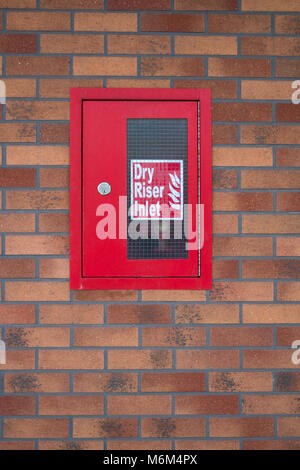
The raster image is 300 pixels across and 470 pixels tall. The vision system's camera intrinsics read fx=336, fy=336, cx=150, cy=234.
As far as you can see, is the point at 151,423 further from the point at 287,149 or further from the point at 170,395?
the point at 287,149

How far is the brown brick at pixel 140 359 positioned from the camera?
1.70 metres

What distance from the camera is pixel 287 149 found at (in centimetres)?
172

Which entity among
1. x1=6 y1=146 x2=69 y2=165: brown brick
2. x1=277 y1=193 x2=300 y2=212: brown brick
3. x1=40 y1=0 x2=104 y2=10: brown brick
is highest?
x1=40 y1=0 x2=104 y2=10: brown brick

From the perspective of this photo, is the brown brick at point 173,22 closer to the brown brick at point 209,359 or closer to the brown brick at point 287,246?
the brown brick at point 287,246

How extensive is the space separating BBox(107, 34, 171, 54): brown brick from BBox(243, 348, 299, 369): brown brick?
5.26 feet

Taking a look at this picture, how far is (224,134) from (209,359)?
1.15m

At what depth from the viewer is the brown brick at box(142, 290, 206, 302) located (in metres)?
1.70

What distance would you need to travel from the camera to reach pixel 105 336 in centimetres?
170

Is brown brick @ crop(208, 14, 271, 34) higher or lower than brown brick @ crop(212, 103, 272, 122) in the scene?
higher

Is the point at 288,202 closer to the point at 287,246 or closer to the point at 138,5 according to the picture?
the point at 287,246

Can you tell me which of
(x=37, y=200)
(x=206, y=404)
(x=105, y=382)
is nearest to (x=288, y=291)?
(x=206, y=404)

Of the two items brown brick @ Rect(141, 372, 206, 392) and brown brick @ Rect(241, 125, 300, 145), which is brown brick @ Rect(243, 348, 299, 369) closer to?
brown brick @ Rect(141, 372, 206, 392)

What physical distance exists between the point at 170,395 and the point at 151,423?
0.56 feet

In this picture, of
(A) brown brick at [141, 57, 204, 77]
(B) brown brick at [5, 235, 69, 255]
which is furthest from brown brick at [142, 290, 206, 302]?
(A) brown brick at [141, 57, 204, 77]
